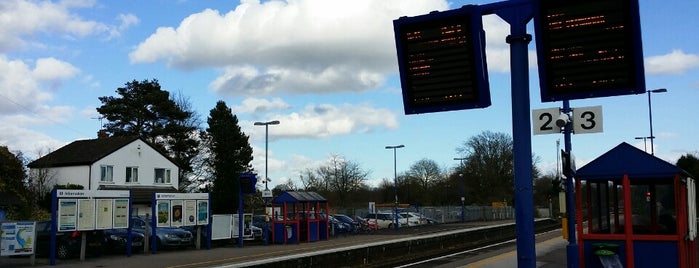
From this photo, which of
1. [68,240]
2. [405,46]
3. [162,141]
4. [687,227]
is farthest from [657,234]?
[162,141]

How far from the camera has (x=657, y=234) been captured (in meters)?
10.7

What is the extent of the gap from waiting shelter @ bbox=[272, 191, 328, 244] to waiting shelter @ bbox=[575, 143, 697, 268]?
20.8 meters

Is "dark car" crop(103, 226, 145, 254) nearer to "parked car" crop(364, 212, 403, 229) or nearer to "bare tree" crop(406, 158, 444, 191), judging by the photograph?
"parked car" crop(364, 212, 403, 229)

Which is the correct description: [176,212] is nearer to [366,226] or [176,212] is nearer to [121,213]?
[121,213]

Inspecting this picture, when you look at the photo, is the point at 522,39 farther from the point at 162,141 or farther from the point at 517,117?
the point at 162,141

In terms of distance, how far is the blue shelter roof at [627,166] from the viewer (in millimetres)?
10492

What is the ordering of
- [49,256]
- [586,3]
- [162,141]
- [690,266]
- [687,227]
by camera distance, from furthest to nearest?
[162,141] → [49,256] → [690,266] → [687,227] → [586,3]

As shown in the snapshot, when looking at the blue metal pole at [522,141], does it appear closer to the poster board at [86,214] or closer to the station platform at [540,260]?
the station platform at [540,260]

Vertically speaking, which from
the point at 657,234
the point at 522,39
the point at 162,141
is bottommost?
the point at 657,234

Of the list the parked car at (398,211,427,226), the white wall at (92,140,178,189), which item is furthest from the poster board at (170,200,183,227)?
the parked car at (398,211,427,226)

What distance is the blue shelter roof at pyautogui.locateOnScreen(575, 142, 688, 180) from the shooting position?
10492 millimetres

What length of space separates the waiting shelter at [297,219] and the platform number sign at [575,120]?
2114cm

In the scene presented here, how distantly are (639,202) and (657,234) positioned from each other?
1505 mm

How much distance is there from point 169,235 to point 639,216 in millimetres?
19853
